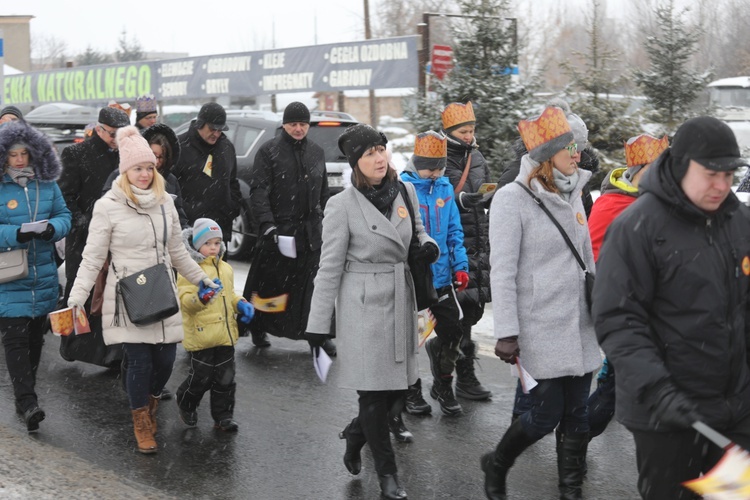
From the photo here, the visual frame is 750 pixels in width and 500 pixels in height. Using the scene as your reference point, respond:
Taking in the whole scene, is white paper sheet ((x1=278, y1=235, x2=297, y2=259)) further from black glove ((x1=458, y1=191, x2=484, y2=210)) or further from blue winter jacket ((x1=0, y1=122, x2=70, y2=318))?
blue winter jacket ((x1=0, y1=122, x2=70, y2=318))

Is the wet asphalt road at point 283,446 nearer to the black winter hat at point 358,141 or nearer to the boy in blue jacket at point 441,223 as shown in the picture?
the boy in blue jacket at point 441,223

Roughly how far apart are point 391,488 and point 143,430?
63.9 inches

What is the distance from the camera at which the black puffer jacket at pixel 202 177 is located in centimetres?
777

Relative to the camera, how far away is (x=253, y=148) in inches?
504

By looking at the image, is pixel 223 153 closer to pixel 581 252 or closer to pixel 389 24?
pixel 581 252

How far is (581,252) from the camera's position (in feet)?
14.9

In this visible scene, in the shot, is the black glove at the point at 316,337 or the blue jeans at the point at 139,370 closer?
the black glove at the point at 316,337

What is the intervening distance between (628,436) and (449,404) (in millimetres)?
1130

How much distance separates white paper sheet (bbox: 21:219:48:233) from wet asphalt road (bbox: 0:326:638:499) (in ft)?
3.86

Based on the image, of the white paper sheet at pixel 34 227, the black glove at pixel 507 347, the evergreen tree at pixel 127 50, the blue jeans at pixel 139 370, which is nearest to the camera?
the black glove at pixel 507 347

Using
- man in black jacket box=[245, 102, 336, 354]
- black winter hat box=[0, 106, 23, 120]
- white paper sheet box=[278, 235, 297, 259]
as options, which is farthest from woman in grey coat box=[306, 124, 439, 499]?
black winter hat box=[0, 106, 23, 120]

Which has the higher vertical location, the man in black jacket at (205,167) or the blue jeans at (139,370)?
the man in black jacket at (205,167)

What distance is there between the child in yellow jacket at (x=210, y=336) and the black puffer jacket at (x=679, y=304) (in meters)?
3.09

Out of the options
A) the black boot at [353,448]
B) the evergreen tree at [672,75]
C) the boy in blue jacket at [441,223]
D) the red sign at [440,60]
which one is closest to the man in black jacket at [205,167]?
the boy in blue jacket at [441,223]
